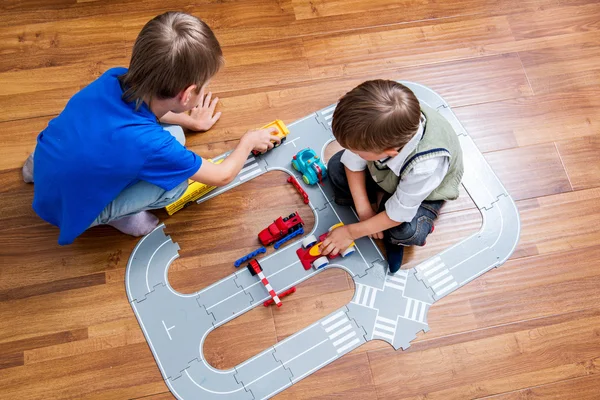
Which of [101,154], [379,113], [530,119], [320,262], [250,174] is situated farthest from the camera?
[530,119]

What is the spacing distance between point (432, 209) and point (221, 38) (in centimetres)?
83

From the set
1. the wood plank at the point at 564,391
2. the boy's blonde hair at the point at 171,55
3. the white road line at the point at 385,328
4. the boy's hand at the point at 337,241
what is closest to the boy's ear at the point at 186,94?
the boy's blonde hair at the point at 171,55

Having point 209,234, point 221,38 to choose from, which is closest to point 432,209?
point 209,234

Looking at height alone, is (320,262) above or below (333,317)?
above

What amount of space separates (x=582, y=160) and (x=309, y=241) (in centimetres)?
83

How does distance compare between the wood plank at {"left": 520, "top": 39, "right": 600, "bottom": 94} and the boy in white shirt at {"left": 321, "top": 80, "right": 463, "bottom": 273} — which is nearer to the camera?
the boy in white shirt at {"left": 321, "top": 80, "right": 463, "bottom": 273}

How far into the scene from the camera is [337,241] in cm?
135

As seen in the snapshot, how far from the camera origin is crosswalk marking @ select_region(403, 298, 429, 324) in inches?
53.3

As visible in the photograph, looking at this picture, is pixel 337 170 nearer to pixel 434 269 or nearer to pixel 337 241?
pixel 337 241

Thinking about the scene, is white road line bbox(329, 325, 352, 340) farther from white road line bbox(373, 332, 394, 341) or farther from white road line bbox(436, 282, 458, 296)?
white road line bbox(436, 282, 458, 296)

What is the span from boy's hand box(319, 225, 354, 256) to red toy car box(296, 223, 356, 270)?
0.02 metres

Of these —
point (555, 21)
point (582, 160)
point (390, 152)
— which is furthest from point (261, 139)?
point (555, 21)

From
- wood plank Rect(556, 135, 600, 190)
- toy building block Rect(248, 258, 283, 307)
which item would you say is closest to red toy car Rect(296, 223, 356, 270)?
toy building block Rect(248, 258, 283, 307)

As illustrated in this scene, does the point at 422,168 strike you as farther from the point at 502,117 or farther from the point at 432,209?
the point at 502,117
